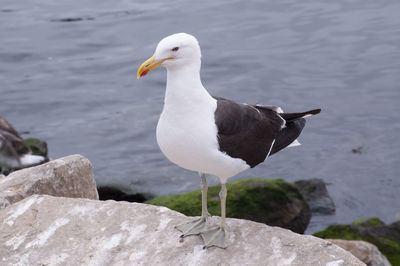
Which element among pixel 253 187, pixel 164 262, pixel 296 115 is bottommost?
pixel 253 187

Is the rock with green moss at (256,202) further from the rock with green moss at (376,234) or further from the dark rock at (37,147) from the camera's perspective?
the dark rock at (37,147)

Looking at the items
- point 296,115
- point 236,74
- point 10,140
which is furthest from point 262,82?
point 296,115

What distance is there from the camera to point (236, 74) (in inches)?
658

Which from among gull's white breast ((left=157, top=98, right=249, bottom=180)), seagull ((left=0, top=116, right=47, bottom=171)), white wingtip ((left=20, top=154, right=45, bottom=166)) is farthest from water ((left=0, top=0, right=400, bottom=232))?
gull's white breast ((left=157, top=98, right=249, bottom=180))

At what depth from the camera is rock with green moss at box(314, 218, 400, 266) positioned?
944 cm

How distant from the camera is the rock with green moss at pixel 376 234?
9438mm

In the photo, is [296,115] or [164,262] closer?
[164,262]

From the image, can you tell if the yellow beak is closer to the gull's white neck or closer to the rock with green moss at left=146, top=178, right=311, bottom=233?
the gull's white neck

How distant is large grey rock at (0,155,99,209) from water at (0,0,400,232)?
4408 mm

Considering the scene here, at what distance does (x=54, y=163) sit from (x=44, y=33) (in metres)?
13.9

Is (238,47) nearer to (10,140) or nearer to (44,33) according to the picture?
(44,33)

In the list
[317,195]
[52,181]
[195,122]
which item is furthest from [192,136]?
[317,195]

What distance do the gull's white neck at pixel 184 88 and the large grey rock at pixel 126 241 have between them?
141 cm

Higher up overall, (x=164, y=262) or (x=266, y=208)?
(x=164, y=262)
